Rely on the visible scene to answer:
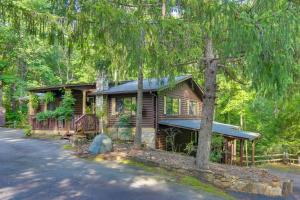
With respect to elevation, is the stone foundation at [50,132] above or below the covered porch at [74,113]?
below

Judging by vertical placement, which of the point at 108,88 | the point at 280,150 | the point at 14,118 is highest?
the point at 108,88

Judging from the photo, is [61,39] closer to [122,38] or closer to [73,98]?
[122,38]

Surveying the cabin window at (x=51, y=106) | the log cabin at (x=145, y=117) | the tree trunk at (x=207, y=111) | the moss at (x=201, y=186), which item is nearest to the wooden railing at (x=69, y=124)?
the log cabin at (x=145, y=117)

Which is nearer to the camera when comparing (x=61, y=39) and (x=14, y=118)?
(x=61, y=39)

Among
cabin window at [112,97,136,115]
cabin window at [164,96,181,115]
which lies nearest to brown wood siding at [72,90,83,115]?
cabin window at [112,97,136,115]

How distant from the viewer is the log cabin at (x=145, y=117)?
2073 cm

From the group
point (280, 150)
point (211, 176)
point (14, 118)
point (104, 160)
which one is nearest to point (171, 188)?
point (211, 176)

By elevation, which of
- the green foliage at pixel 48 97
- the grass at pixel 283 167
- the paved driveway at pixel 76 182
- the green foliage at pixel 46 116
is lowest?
the grass at pixel 283 167

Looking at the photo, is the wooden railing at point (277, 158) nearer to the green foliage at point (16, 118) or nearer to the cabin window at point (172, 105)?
the cabin window at point (172, 105)

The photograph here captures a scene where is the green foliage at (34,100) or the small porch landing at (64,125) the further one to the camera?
the green foliage at (34,100)

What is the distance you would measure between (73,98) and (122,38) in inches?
671

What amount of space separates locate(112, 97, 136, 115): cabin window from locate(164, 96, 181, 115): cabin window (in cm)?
223

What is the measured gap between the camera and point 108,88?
23641 millimetres

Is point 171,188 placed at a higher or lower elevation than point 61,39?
lower
